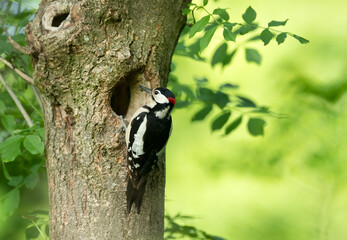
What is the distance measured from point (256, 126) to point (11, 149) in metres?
1.45

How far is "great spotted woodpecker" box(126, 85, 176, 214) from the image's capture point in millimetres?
2242

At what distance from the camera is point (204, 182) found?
195 inches

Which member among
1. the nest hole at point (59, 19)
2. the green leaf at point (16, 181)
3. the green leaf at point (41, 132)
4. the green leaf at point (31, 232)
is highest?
the nest hole at point (59, 19)

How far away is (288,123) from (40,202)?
2.12 metres

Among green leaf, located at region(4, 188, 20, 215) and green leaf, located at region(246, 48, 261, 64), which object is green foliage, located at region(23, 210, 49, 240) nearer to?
green leaf, located at region(4, 188, 20, 215)

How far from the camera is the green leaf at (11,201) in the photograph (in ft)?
8.90

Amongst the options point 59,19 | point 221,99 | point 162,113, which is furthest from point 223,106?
point 59,19

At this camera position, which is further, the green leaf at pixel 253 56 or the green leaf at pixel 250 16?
the green leaf at pixel 253 56

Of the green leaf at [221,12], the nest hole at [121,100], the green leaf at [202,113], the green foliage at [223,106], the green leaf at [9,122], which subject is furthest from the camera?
the green leaf at [202,113]

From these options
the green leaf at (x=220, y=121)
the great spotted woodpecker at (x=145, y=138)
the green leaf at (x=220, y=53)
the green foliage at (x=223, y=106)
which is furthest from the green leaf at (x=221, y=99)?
the great spotted woodpecker at (x=145, y=138)

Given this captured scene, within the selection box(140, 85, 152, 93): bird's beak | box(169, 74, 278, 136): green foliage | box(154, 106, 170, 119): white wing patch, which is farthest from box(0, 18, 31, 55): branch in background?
box(169, 74, 278, 136): green foliage

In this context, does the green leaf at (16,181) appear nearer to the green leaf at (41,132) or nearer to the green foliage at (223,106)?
the green leaf at (41,132)

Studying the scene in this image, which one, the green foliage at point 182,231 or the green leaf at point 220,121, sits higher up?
the green leaf at point 220,121

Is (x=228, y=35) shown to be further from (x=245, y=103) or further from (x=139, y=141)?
(x=245, y=103)
